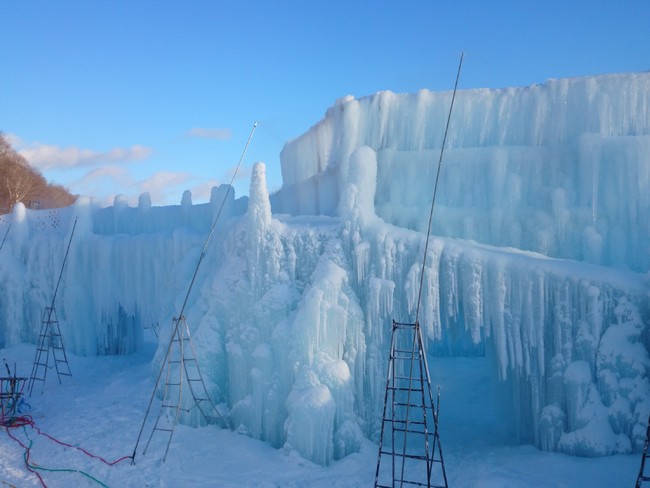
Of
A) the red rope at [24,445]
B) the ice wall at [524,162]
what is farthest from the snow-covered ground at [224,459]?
the ice wall at [524,162]

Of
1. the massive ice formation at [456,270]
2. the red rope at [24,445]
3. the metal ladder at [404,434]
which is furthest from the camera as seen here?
the red rope at [24,445]

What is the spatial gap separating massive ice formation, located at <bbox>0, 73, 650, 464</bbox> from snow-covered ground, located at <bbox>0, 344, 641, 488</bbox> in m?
0.40

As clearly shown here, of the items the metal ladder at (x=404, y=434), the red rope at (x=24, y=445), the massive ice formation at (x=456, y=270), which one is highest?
the massive ice formation at (x=456, y=270)

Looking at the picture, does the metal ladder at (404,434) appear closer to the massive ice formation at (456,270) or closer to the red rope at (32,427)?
the massive ice formation at (456,270)

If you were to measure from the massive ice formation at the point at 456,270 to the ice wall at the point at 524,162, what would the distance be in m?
0.03

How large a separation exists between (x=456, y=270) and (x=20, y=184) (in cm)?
3395

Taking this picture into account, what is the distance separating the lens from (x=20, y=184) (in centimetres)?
3538

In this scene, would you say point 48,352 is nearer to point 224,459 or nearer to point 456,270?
point 224,459

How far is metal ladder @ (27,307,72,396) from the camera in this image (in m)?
15.4

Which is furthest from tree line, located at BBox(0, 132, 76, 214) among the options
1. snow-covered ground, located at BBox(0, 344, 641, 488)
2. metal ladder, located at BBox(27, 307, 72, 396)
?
snow-covered ground, located at BBox(0, 344, 641, 488)

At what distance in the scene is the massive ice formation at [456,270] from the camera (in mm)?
9133

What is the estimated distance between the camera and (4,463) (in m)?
10.0

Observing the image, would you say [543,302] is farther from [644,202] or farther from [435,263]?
[644,202]

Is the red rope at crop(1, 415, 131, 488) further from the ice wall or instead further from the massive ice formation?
the ice wall
